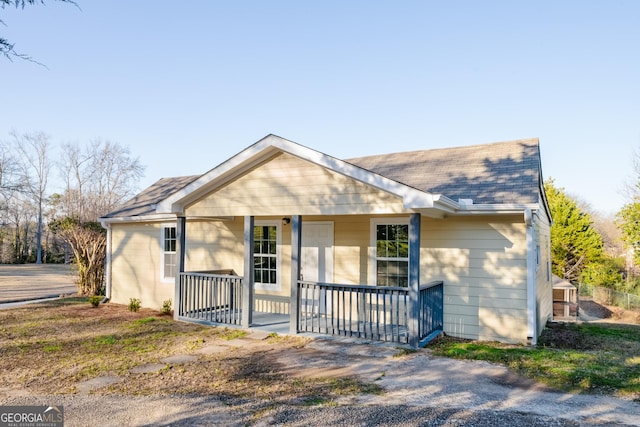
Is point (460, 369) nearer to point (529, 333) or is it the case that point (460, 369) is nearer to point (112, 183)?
point (529, 333)

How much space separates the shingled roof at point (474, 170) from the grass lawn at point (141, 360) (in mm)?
3014

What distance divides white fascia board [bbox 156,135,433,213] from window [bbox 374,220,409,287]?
79.5 inches

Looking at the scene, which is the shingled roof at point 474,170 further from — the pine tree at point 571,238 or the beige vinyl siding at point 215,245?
the pine tree at point 571,238

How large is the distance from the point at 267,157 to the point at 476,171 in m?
4.52

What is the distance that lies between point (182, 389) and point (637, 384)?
553 centimetres

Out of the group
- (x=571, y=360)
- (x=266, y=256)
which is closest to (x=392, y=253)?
(x=266, y=256)

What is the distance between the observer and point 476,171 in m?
9.10

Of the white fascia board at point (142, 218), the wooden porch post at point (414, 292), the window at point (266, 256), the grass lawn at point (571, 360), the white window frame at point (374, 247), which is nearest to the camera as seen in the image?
the grass lawn at point (571, 360)

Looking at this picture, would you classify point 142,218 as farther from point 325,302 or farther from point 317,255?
point 325,302

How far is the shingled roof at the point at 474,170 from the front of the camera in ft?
25.9

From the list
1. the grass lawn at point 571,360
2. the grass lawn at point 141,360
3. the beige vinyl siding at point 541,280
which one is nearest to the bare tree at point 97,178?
the grass lawn at point 141,360

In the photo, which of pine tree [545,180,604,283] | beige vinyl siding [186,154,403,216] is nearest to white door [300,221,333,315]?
beige vinyl siding [186,154,403,216]

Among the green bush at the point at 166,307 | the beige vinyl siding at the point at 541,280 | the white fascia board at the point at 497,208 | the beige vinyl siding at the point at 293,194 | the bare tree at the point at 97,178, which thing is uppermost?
the bare tree at the point at 97,178

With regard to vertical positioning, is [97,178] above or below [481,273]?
above
